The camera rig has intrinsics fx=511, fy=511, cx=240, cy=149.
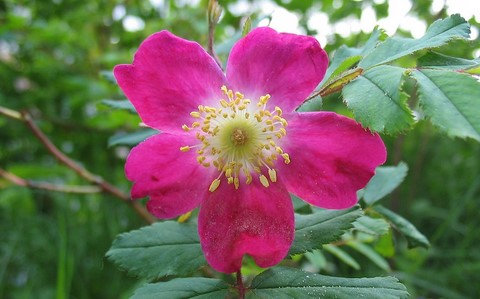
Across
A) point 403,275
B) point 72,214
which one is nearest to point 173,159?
point 403,275

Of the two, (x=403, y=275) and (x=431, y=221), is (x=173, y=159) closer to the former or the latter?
(x=403, y=275)

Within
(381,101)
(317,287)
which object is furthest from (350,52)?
(317,287)

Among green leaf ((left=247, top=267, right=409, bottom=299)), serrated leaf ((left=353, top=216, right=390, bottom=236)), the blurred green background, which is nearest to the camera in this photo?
green leaf ((left=247, top=267, right=409, bottom=299))

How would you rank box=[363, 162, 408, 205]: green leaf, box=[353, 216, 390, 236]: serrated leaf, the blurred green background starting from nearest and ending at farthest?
box=[353, 216, 390, 236]: serrated leaf < box=[363, 162, 408, 205]: green leaf < the blurred green background

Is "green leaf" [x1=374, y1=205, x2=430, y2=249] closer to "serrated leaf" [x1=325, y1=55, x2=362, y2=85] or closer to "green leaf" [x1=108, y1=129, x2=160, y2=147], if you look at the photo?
"serrated leaf" [x1=325, y1=55, x2=362, y2=85]

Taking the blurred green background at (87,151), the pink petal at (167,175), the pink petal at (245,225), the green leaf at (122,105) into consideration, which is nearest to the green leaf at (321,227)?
the pink petal at (245,225)

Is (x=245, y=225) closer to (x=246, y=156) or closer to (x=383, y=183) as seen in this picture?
(x=246, y=156)

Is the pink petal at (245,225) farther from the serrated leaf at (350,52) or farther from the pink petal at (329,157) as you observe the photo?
the serrated leaf at (350,52)

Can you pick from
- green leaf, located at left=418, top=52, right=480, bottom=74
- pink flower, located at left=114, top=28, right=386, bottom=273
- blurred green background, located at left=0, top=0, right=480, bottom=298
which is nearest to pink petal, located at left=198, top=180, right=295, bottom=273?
pink flower, located at left=114, top=28, right=386, bottom=273
